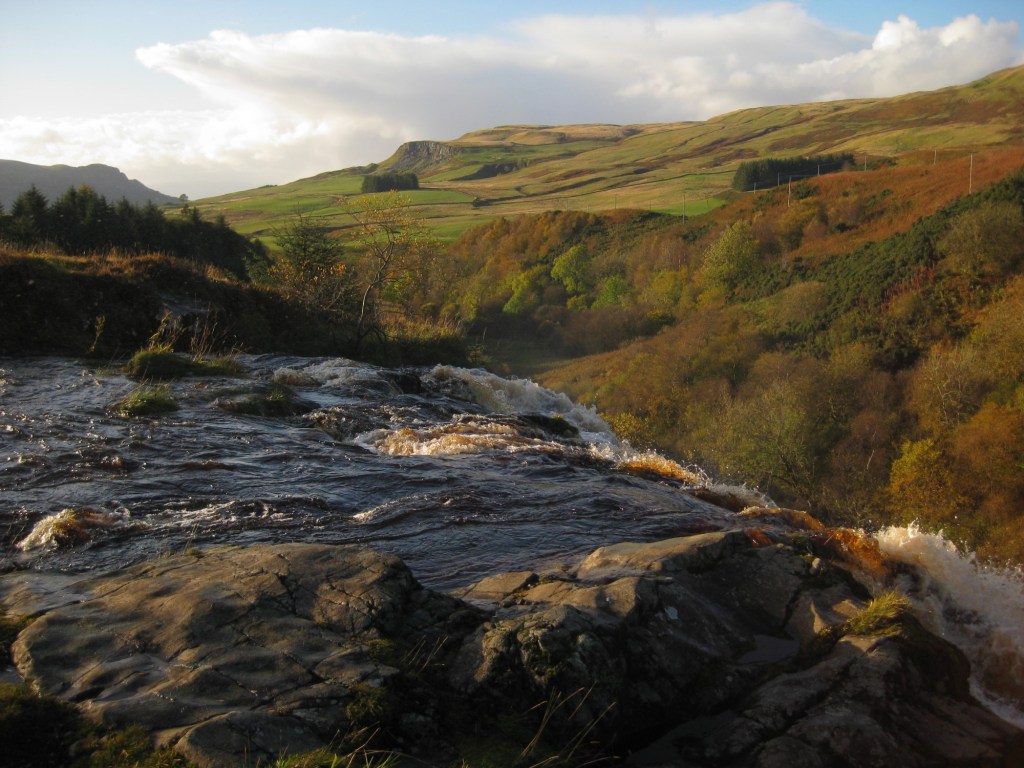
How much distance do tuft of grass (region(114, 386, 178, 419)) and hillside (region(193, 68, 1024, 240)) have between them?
9208cm

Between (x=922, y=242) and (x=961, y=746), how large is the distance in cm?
6692

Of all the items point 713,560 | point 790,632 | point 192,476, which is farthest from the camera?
point 192,476

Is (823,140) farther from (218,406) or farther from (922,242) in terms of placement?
(218,406)

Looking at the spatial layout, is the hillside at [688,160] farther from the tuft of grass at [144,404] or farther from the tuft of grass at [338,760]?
the tuft of grass at [338,760]

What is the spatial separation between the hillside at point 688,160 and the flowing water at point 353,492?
9154 cm

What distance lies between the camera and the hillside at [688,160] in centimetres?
11581

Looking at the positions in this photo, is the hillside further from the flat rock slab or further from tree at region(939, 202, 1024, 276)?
the flat rock slab

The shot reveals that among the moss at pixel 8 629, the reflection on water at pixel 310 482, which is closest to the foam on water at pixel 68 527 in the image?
the reflection on water at pixel 310 482

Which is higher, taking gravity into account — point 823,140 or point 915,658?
point 823,140

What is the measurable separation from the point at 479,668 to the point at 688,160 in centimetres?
16727

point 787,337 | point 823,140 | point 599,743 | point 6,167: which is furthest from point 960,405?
point 6,167

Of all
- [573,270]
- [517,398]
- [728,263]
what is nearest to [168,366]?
[517,398]

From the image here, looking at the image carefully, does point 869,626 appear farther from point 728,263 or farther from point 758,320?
point 728,263

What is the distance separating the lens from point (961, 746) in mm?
5824
